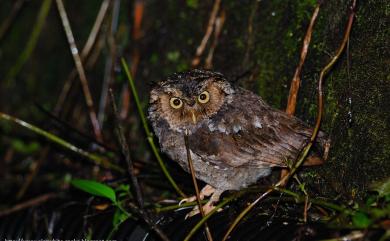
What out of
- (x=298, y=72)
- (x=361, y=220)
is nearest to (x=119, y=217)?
(x=298, y=72)

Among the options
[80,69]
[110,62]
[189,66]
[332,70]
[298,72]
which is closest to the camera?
[332,70]

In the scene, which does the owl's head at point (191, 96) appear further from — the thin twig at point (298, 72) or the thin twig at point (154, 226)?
the thin twig at point (154, 226)

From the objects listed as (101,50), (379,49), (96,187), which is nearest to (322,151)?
(379,49)

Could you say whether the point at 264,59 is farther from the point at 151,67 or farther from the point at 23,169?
the point at 23,169

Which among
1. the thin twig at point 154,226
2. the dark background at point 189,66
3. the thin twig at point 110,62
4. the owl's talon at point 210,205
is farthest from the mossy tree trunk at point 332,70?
the thin twig at point 110,62

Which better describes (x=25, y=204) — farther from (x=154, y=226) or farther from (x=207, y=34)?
(x=207, y=34)

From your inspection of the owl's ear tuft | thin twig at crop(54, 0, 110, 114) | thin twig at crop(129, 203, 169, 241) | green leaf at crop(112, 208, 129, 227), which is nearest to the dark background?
thin twig at crop(54, 0, 110, 114)

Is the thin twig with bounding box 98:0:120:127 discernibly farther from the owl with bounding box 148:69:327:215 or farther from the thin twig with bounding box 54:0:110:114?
the owl with bounding box 148:69:327:215

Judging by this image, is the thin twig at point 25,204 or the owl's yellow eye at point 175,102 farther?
the thin twig at point 25,204
